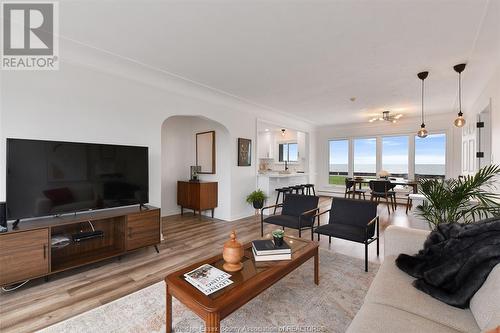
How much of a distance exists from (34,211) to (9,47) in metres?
1.78

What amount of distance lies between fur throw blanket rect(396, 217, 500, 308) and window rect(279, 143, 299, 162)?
7.39 m

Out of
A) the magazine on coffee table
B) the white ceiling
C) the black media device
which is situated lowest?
the black media device

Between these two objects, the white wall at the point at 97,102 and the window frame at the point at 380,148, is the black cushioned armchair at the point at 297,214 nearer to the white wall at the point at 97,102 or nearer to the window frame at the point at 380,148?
the white wall at the point at 97,102

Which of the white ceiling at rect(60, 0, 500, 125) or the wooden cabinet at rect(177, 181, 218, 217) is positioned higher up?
the white ceiling at rect(60, 0, 500, 125)

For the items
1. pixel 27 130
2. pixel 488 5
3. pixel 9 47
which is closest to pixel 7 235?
pixel 27 130

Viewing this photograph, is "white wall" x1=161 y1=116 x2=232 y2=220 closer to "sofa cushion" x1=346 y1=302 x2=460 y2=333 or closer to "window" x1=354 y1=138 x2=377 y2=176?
"sofa cushion" x1=346 y1=302 x2=460 y2=333

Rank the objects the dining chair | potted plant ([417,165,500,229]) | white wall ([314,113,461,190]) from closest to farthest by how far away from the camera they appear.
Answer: potted plant ([417,165,500,229]) → the dining chair → white wall ([314,113,461,190])

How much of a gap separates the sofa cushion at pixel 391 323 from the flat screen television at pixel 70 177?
9.44ft

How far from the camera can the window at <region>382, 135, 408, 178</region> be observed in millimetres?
7102

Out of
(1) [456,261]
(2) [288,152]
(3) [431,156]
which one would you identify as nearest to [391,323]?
(1) [456,261]

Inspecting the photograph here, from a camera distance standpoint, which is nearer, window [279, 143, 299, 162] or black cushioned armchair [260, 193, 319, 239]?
black cushioned armchair [260, 193, 319, 239]

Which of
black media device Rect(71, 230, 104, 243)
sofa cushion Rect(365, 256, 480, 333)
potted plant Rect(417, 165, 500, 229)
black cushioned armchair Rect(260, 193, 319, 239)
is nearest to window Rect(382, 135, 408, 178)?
black cushioned armchair Rect(260, 193, 319, 239)

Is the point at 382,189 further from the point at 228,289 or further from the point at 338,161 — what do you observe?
the point at 228,289

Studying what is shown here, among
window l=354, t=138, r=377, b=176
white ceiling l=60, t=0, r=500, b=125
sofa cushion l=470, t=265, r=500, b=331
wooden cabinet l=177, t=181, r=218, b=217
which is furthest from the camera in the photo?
window l=354, t=138, r=377, b=176
